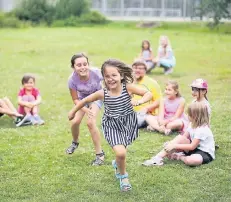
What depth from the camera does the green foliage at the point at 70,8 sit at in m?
38.4

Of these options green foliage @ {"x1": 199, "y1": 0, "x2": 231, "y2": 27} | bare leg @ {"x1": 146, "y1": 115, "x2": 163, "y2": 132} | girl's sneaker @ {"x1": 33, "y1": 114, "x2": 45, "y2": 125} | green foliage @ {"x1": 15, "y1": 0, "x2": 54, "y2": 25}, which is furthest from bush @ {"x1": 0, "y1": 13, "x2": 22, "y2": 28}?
bare leg @ {"x1": 146, "y1": 115, "x2": 163, "y2": 132}

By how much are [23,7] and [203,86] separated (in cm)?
3303

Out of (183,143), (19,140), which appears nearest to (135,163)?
(183,143)

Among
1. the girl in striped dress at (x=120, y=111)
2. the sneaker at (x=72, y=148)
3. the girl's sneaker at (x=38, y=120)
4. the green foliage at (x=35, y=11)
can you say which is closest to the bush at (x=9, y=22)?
the green foliage at (x=35, y=11)

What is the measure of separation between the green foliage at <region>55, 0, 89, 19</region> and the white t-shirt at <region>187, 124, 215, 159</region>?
32941 mm

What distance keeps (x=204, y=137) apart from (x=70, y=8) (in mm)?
33465

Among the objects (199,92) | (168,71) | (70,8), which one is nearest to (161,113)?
(199,92)

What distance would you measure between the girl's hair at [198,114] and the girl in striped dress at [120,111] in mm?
824

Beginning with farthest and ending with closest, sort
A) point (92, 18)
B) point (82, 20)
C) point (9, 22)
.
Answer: point (92, 18)
point (82, 20)
point (9, 22)

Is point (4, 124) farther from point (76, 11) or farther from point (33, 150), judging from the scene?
point (76, 11)

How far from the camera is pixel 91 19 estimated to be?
3794 centimetres

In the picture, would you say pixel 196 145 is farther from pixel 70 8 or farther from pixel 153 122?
pixel 70 8

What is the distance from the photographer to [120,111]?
560cm

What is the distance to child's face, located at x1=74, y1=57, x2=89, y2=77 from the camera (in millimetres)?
6339
